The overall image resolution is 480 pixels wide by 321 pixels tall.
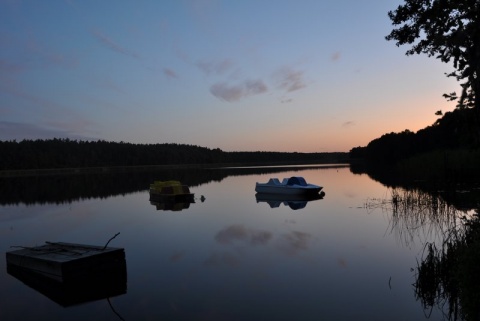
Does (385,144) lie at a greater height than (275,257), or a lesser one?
greater

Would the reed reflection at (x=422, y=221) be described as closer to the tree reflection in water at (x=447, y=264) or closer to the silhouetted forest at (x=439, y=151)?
the tree reflection in water at (x=447, y=264)

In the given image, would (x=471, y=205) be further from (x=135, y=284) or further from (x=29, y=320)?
(x=29, y=320)

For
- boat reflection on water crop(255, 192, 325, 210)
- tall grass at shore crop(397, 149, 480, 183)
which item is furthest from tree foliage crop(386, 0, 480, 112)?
boat reflection on water crop(255, 192, 325, 210)

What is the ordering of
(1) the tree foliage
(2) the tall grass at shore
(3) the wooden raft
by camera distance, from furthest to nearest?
(2) the tall grass at shore → (3) the wooden raft → (1) the tree foliage

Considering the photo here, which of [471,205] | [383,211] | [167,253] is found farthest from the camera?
[383,211]

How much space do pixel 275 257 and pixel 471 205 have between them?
14617mm

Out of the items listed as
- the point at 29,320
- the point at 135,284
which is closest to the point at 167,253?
the point at 135,284

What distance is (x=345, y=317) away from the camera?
31.2 ft

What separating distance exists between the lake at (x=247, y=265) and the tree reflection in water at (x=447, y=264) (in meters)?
0.23

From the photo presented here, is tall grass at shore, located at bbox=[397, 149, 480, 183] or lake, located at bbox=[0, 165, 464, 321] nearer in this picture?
lake, located at bbox=[0, 165, 464, 321]

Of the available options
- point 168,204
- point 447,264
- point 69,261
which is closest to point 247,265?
point 69,261

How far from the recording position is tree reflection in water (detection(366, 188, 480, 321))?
6.52 m

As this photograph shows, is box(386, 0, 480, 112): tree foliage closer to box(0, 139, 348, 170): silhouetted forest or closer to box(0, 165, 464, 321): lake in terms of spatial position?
box(0, 165, 464, 321): lake

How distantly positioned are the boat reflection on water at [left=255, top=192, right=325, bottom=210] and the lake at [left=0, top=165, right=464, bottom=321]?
5852 millimetres
